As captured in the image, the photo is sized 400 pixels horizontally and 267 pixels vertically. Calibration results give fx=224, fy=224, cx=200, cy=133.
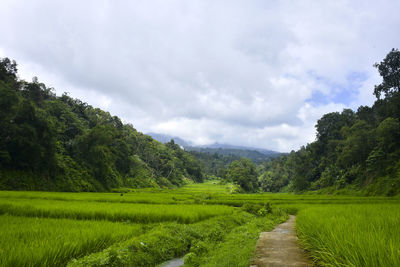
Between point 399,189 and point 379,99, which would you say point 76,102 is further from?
point 379,99

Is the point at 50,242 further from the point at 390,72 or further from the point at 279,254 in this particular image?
the point at 390,72

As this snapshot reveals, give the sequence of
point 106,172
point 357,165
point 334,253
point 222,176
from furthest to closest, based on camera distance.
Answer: point 222,176 → point 357,165 → point 106,172 → point 334,253

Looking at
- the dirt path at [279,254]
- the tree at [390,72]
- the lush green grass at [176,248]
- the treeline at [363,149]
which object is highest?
the tree at [390,72]

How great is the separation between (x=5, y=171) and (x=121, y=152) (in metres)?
24.7

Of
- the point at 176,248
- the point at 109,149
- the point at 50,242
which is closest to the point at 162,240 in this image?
the point at 176,248

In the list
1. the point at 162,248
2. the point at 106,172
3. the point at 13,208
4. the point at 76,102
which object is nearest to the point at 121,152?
the point at 106,172

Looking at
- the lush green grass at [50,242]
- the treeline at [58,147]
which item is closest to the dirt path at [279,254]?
the lush green grass at [50,242]

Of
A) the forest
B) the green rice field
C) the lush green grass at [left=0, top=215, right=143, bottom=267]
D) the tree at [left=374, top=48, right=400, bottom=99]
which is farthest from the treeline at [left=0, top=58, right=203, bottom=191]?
the tree at [left=374, top=48, right=400, bottom=99]

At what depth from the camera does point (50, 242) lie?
5.56m

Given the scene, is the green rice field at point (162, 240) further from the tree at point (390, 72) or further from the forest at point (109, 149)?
the tree at point (390, 72)

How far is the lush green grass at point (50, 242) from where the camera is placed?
4594mm

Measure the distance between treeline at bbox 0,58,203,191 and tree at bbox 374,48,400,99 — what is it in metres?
55.0

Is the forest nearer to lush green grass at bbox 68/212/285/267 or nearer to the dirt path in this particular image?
lush green grass at bbox 68/212/285/267

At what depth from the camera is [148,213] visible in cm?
1152
